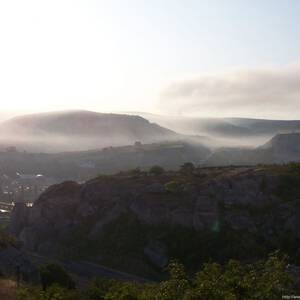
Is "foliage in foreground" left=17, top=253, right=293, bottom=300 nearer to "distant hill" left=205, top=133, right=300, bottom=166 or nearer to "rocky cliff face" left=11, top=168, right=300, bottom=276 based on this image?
"rocky cliff face" left=11, top=168, right=300, bottom=276

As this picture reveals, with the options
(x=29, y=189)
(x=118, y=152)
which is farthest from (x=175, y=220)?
(x=118, y=152)

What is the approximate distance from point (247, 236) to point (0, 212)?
51618 mm

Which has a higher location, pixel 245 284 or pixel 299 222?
pixel 245 284

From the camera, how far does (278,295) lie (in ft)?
50.1

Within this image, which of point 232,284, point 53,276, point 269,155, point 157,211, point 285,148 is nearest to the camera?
point 232,284

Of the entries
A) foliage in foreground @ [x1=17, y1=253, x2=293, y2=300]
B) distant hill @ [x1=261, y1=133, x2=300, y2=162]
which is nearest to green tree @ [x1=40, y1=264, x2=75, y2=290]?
foliage in foreground @ [x1=17, y1=253, x2=293, y2=300]

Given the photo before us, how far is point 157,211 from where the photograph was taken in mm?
57094

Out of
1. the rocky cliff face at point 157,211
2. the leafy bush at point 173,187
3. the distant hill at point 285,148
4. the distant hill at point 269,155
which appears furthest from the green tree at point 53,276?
the distant hill at point 285,148

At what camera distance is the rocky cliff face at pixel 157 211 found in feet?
177

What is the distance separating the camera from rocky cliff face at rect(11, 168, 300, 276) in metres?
53.8

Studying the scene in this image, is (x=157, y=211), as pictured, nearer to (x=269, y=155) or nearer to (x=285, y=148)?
(x=269, y=155)

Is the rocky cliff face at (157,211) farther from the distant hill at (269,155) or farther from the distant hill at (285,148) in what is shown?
the distant hill at (285,148)

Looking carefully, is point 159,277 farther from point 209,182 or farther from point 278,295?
point 278,295

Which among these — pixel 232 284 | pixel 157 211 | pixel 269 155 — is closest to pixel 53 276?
pixel 157 211
